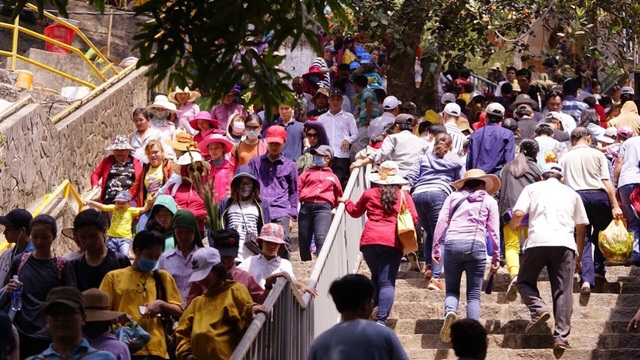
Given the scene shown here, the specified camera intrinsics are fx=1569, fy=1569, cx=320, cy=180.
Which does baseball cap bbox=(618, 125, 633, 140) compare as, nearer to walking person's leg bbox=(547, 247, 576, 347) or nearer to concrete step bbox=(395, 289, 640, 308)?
concrete step bbox=(395, 289, 640, 308)

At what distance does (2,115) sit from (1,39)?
920cm

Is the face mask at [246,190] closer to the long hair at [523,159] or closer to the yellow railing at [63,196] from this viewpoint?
the long hair at [523,159]

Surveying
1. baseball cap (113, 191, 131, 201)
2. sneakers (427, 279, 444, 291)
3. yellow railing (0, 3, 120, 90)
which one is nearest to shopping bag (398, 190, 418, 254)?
sneakers (427, 279, 444, 291)

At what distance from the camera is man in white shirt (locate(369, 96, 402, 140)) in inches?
768

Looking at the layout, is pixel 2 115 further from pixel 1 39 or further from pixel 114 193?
pixel 1 39

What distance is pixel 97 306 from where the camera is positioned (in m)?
9.23

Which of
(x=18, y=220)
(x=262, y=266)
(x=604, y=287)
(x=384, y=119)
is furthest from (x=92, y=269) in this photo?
(x=384, y=119)

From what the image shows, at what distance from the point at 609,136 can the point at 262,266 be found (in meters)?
7.34

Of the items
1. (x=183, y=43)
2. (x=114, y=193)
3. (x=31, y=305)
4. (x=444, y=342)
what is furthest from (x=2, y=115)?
(x=183, y=43)

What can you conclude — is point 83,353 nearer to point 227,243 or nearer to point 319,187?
point 227,243

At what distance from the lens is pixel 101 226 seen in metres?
10.9

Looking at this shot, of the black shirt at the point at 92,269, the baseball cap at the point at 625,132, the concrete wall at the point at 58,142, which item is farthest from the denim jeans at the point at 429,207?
the black shirt at the point at 92,269

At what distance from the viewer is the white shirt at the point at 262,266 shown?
40.0 feet

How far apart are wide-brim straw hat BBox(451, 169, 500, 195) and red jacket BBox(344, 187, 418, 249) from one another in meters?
0.60
